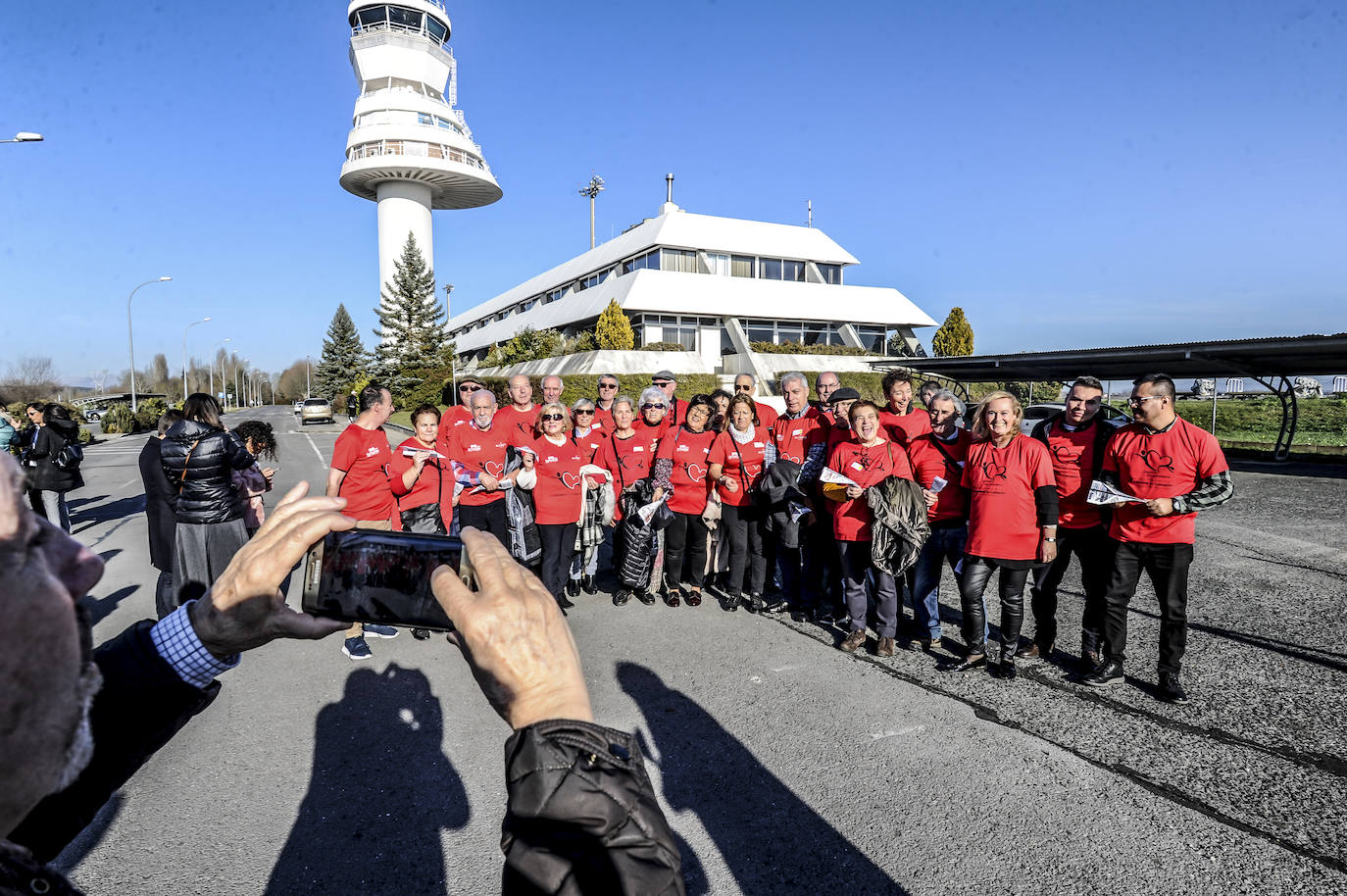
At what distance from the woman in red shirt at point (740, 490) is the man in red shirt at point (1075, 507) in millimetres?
2448

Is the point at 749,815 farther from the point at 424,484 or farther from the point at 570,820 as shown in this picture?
the point at 424,484

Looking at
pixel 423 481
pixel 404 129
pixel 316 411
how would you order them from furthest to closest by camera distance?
pixel 404 129 < pixel 316 411 < pixel 423 481

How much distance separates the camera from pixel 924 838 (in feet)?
10.1


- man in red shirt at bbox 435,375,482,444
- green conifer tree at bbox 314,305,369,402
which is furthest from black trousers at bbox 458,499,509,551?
green conifer tree at bbox 314,305,369,402

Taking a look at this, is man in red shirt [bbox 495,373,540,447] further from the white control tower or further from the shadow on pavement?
the white control tower

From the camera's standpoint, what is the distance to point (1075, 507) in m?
5.28

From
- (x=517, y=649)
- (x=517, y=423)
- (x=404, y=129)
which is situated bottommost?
(x=517, y=649)

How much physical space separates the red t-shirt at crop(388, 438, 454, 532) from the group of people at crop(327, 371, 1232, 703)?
2 centimetres

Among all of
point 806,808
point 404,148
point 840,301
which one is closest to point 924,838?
point 806,808

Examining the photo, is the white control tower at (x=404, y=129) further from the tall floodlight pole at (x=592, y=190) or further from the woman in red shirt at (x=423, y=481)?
the woman in red shirt at (x=423, y=481)

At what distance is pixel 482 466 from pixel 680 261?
103ft

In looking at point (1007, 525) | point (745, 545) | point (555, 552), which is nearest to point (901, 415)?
point (745, 545)

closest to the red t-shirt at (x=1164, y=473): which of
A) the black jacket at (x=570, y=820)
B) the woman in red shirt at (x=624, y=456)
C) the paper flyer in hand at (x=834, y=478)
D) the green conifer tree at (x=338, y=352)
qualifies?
the paper flyer in hand at (x=834, y=478)

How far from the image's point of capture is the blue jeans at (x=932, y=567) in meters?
5.54
